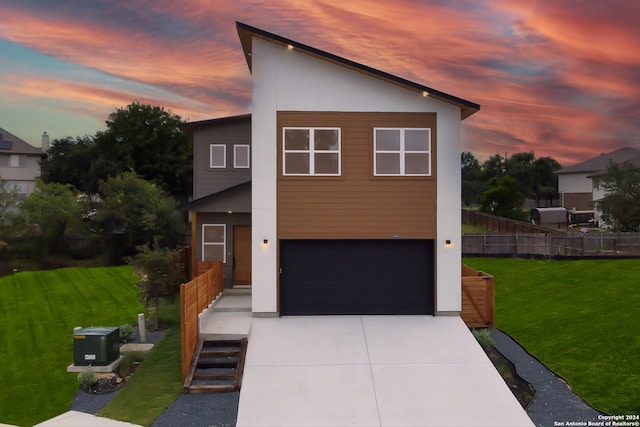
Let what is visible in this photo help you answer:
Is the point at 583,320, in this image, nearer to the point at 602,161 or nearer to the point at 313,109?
the point at 313,109

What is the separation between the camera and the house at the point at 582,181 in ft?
168

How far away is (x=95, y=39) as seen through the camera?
70.2 feet

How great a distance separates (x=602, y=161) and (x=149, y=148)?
46.9 metres

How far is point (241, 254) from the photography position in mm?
16484

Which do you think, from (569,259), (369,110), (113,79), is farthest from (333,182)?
(113,79)

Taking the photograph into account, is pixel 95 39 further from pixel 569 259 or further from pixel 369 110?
pixel 569 259

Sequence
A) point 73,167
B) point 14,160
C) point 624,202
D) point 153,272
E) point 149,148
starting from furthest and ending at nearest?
1. point 73,167
2. point 14,160
3. point 149,148
4. point 624,202
5. point 153,272

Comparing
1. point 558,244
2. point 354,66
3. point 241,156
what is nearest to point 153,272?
point 241,156

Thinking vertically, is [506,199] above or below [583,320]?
above

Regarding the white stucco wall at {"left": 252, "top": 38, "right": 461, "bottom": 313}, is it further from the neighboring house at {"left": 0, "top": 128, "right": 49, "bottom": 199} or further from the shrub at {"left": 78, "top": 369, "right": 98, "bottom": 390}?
the neighboring house at {"left": 0, "top": 128, "right": 49, "bottom": 199}

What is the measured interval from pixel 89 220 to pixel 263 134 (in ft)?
77.7

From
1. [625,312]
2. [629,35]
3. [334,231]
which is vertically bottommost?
[625,312]

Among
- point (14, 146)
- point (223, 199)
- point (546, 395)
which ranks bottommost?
point (546, 395)

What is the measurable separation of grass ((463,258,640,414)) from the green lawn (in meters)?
11.2
